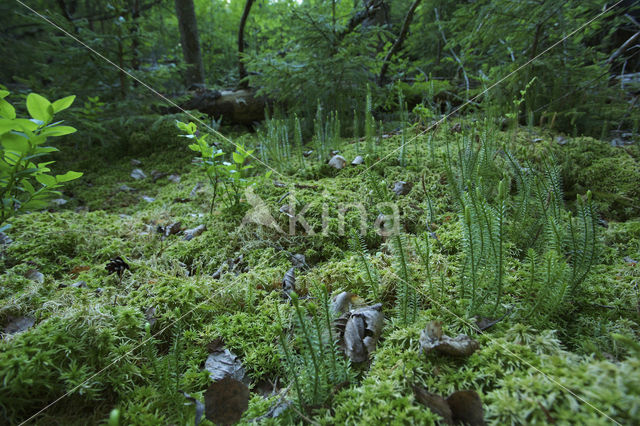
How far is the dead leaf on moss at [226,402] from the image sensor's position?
96cm

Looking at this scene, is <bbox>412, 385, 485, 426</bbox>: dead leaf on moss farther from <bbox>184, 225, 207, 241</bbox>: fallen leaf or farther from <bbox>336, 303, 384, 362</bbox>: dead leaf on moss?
<bbox>184, 225, 207, 241</bbox>: fallen leaf

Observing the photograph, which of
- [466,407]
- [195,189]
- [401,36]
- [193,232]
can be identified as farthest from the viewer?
[401,36]

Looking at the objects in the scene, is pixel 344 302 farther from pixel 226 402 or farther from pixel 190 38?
pixel 190 38

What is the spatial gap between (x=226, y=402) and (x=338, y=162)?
256cm

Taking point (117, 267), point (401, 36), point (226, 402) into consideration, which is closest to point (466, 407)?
point (226, 402)

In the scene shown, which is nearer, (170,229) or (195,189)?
(170,229)

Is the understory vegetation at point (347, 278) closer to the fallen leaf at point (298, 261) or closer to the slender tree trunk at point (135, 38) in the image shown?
the fallen leaf at point (298, 261)

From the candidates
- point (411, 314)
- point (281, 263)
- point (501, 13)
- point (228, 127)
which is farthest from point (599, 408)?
point (228, 127)

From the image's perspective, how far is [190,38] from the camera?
6719 mm

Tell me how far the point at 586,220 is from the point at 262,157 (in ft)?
10.8

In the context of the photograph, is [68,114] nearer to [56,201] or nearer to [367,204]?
[56,201]

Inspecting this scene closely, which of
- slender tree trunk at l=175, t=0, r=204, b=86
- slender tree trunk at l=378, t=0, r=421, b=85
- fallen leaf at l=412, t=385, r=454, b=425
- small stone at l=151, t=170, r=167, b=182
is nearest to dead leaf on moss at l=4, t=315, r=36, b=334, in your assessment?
fallen leaf at l=412, t=385, r=454, b=425

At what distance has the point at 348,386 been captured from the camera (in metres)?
1.03

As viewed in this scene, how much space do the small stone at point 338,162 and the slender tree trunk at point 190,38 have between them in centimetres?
551
